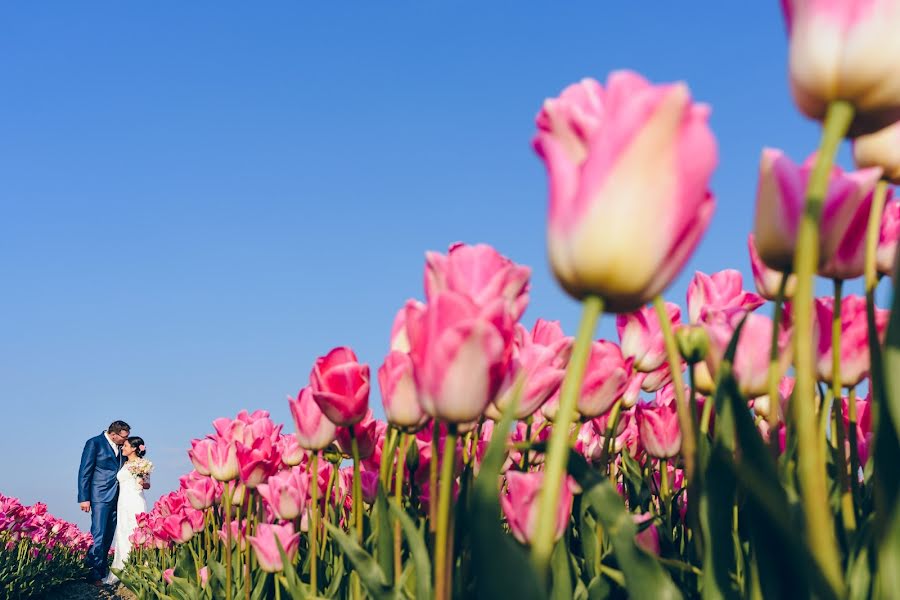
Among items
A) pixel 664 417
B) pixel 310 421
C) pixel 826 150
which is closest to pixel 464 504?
pixel 826 150

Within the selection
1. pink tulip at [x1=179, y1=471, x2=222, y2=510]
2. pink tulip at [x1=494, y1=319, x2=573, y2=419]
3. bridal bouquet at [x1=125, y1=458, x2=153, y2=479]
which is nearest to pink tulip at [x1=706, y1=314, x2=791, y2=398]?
pink tulip at [x1=494, y1=319, x2=573, y2=419]

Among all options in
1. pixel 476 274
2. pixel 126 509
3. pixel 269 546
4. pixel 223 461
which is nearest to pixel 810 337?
pixel 476 274

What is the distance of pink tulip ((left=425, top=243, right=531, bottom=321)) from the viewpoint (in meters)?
1.05

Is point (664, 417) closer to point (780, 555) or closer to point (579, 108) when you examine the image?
point (780, 555)

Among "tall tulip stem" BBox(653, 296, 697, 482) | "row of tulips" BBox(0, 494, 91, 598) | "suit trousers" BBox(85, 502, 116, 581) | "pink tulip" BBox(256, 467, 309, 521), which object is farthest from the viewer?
"suit trousers" BBox(85, 502, 116, 581)

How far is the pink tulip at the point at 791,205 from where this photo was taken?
0.90m

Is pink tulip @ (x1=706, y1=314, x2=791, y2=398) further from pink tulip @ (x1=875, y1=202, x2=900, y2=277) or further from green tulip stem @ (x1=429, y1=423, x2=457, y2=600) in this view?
green tulip stem @ (x1=429, y1=423, x2=457, y2=600)

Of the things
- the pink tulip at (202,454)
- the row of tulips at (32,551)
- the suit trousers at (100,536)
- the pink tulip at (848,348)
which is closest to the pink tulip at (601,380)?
the pink tulip at (848,348)

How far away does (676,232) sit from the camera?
0.69 meters

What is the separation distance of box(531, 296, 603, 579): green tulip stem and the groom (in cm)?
1269

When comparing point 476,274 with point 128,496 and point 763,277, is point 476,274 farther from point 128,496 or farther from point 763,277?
point 128,496

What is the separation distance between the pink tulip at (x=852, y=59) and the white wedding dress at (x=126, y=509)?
13.3 meters

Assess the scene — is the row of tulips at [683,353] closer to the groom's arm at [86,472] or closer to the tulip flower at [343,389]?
the tulip flower at [343,389]

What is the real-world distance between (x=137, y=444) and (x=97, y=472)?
1001 millimetres
